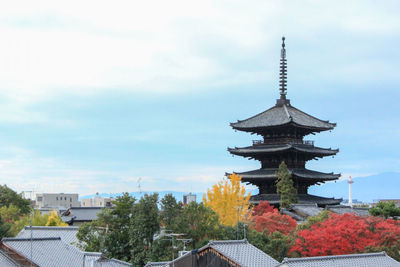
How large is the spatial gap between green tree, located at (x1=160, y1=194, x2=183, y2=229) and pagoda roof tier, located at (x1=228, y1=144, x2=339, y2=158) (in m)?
28.3

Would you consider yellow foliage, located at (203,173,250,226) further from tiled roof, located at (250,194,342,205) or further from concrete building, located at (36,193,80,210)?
concrete building, located at (36,193,80,210)

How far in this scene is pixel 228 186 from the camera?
71.1 m

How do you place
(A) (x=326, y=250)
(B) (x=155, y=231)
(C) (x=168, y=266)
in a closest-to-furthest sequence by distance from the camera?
(C) (x=168, y=266)
(A) (x=326, y=250)
(B) (x=155, y=231)

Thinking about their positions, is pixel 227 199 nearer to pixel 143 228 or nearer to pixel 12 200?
pixel 143 228

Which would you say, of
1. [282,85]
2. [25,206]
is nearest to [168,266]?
[282,85]

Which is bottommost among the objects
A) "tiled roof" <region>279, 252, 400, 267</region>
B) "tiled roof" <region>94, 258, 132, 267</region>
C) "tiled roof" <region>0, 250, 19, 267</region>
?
"tiled roof" <region>94, 258, 132, 267</region>

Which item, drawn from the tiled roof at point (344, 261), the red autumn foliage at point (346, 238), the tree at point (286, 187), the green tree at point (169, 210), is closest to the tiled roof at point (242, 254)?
the tiled roof at point (344, 261)

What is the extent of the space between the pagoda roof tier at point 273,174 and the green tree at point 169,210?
27593 mm

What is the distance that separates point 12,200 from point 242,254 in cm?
5972

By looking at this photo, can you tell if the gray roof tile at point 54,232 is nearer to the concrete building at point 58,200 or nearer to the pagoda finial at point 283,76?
the pagoda finial at point 283,76

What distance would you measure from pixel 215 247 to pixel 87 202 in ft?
517

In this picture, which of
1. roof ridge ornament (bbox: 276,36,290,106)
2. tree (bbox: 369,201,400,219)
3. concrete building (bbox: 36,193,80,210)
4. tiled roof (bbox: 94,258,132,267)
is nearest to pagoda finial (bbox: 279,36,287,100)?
roof ridge ornament (bbox: 276,36,290,106)

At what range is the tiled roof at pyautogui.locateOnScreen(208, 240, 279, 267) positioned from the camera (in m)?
36.0

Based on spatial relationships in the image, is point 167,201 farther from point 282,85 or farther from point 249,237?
point 282,85
